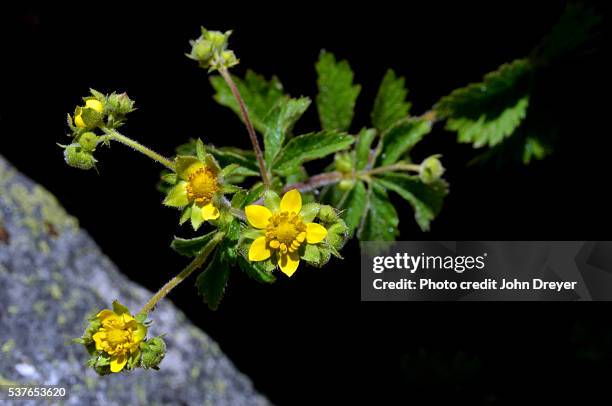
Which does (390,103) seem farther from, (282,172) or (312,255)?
(312,255)

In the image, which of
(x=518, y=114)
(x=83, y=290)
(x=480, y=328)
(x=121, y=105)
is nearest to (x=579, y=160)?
(x=518, y=114)

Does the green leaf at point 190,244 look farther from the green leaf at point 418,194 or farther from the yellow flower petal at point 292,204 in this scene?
the green leaf at point 418,194

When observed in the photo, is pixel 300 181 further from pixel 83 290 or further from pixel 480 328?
pixel 480 328

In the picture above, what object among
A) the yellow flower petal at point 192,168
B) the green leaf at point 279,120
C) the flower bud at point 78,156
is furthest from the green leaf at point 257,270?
the flower bud at point 78,156

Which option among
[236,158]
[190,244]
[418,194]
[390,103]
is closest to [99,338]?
[190,244]

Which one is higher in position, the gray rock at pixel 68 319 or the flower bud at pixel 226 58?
the flower bud at pixel 226 58

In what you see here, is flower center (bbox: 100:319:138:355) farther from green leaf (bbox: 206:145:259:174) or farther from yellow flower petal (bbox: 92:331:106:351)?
green leaf (bbox: 206:145:259:174)

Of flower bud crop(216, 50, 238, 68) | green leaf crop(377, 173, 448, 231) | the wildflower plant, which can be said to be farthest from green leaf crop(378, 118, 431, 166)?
flower bud crop(216, 50, 238, 68)
